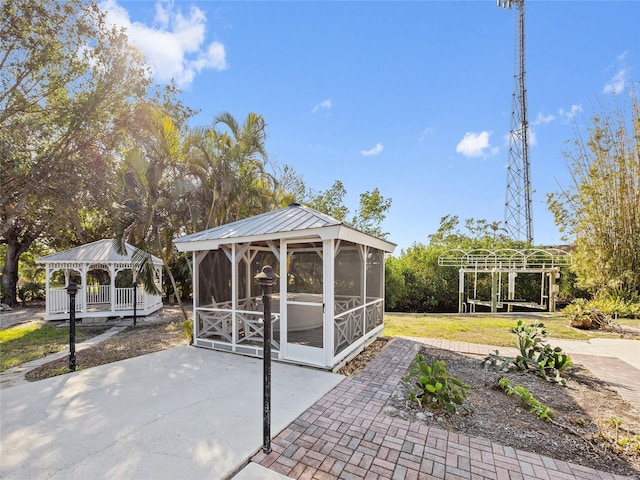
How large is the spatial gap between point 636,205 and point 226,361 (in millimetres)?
13629

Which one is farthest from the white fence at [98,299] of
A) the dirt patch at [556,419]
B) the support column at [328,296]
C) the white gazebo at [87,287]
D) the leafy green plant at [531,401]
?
the leafy green plant at [531,401]

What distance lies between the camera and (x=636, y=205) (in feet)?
32.4

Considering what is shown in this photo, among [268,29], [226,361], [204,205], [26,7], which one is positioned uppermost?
[26,7]

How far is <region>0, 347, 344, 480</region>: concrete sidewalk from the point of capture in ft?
8.64

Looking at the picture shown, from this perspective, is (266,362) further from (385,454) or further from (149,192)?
(149,192)

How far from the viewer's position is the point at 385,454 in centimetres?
280

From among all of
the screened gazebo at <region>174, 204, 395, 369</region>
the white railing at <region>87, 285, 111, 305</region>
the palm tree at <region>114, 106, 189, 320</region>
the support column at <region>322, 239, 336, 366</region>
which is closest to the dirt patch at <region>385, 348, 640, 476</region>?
the support column at <region>322, 239, 336, 366</region>

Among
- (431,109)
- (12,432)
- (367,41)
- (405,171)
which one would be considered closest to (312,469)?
(12,432)

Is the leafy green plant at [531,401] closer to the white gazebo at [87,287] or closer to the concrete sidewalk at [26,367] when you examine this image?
the concrete sidewalk at [26,367]

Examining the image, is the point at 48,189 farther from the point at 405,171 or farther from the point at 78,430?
the point at 405,171

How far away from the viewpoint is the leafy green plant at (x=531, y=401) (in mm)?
3525

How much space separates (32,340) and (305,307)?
7.69 metres

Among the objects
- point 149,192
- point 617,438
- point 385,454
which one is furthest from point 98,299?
point 617,438

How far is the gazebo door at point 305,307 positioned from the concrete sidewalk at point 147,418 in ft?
1.15
